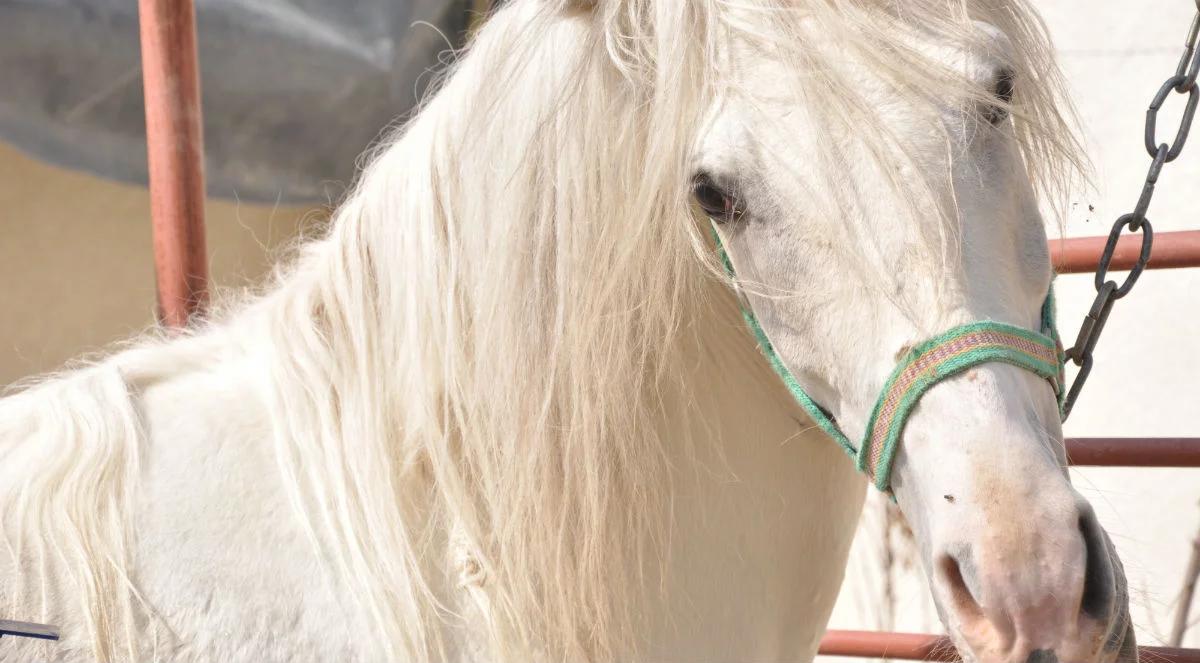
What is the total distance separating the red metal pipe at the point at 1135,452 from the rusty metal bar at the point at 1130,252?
11.8 inches

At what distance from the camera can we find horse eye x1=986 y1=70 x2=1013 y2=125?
100cm

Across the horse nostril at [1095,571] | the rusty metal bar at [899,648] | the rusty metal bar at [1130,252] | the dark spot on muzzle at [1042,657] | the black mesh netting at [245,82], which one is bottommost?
the rusty metal bar at [899,648]

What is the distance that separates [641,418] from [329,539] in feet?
1.22

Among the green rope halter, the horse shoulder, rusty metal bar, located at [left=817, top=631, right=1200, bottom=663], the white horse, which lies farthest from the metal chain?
the horse shoulder

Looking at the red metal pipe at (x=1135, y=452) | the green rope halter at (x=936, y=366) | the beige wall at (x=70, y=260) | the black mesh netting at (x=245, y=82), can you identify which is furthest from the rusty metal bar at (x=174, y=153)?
the red metal pipe at (x=1135, y=452)

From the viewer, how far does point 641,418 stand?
1.11 metres

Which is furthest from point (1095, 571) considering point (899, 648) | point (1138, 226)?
point (899, 648)

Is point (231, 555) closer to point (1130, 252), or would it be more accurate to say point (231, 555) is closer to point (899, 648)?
point (899, 648)

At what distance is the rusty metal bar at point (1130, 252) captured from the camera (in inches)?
64.8

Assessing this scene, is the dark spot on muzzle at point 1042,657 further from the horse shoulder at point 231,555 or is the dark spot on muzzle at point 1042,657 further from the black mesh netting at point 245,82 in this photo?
the black mesh netting at point 245,82

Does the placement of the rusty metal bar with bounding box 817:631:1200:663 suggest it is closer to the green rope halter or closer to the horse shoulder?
the green rope halter

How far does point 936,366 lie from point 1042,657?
27 centimetres

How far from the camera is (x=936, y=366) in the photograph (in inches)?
34.7

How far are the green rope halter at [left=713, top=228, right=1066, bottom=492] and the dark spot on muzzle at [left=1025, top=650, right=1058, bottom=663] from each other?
0.64 ft
